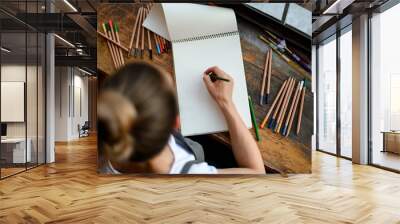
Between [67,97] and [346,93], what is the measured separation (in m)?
9.96

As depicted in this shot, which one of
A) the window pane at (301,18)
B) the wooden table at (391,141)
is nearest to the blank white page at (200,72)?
the window pane at (301,18)

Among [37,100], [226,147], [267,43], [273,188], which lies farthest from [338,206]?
[37,100]

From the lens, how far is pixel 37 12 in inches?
259

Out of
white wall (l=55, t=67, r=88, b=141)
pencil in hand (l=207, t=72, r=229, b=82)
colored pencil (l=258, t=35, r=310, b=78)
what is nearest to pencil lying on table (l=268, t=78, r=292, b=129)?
colored pencil (l=258, t=35, r=310, b=78)

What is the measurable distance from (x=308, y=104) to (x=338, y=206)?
1585 mm

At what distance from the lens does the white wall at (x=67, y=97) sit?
14.1 metres

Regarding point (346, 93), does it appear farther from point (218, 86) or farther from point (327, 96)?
point (218, 86)

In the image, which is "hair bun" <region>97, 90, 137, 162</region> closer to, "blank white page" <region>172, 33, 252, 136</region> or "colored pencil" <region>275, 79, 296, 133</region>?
"blank white page" <region>172, 33, 252, 136</region>

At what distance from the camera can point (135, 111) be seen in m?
0.55

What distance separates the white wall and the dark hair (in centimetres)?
1360

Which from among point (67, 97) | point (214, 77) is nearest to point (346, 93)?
point (214, 77)

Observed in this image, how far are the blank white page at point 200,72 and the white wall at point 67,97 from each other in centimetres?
1250

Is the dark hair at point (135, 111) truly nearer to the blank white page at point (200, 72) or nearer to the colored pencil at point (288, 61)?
the blank white page at point (200, 72)

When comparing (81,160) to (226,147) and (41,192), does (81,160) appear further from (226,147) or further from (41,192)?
(226,147)
